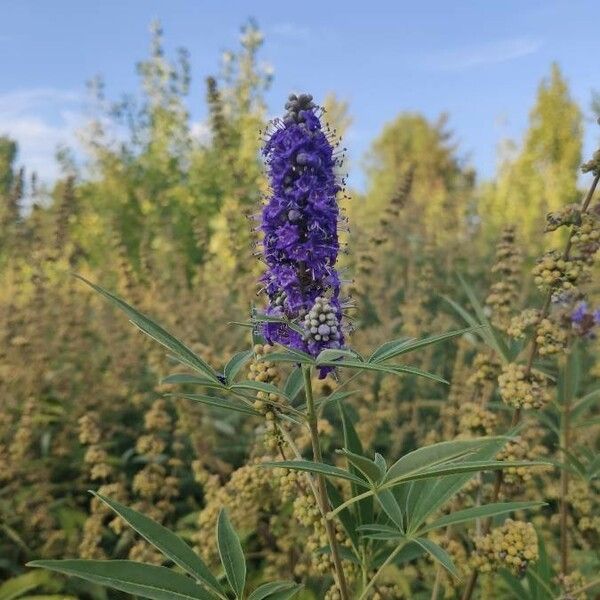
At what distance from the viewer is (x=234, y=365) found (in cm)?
189

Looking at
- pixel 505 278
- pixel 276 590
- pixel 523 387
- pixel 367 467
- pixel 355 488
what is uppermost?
pixel 505 278

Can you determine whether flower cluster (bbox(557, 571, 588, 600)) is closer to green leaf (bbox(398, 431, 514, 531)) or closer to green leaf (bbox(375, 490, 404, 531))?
green leaf (bbox(398, 431, 514, 531))

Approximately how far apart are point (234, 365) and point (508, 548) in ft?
3.76

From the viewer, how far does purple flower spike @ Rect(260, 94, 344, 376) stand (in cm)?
188

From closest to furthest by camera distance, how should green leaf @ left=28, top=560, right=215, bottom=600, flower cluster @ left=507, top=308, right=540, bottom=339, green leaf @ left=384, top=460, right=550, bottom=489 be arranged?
green leaf @ left=384, top=460, right=550, bottom=489, green leaf @ left=28, top=560, right=215, bottom=600, flower cluster @ left=507, top=308, right=540, bottom=339

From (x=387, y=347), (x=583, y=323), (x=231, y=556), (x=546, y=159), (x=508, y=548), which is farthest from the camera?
(x=546, y=159)

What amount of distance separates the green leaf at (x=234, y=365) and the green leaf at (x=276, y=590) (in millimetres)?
595

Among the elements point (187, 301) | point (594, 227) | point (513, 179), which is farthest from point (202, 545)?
point (513, 179)

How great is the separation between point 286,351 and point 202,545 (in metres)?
1.76

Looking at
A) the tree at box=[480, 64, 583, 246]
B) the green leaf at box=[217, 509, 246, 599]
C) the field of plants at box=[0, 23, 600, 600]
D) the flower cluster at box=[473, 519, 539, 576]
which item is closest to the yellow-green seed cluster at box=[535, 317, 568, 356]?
the field of plants at box=[0, 23, 600, 600]

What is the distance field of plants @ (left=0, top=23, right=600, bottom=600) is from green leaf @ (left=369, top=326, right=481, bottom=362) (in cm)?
1

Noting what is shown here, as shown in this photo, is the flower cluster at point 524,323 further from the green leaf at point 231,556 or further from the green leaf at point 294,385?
the green leaf at point 231,556

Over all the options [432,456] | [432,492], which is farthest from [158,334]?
[432,492]

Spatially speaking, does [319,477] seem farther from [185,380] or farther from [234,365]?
[185,380]
